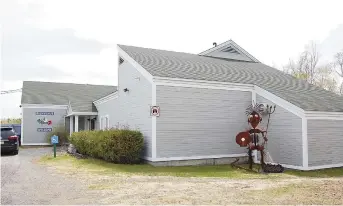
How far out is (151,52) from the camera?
2162 cm

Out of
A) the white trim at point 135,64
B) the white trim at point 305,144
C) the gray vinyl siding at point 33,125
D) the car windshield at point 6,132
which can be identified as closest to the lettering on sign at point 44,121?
the gray vinyl siding at point 33,125

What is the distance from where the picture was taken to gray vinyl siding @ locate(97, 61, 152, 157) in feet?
54.2

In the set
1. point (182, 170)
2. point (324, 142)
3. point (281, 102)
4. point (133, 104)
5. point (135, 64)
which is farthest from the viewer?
point (133, 104)

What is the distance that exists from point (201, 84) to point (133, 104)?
13.0ft

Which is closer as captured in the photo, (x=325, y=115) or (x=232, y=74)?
(x=325, y=115)

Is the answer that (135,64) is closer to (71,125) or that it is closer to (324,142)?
(324,142)

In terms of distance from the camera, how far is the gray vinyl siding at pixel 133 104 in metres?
16.5

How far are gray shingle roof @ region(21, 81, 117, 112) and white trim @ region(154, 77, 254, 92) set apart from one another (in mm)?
13613

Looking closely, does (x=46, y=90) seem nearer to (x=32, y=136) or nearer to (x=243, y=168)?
(x=32, y=136)

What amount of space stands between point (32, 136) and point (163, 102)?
775 inches

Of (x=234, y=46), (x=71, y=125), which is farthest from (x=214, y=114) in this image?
(x=71, y=125)

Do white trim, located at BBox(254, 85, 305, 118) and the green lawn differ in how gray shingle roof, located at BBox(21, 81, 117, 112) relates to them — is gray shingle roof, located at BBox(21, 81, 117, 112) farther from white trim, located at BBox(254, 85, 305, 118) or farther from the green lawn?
white trim, located at BBox(254, 85, 305, 118)

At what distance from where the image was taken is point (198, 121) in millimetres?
16844

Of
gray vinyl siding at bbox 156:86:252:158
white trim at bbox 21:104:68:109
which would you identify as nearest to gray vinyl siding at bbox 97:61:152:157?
gray vinyl siding at bbox 156:86:252:158
